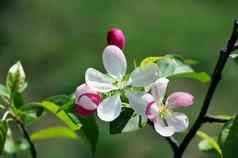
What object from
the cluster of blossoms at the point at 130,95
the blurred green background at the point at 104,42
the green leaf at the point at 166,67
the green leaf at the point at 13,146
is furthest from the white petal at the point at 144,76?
the blurred green background at the point at 104,42

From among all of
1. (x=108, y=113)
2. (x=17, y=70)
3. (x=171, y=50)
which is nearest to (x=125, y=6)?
(x=171, y=50)

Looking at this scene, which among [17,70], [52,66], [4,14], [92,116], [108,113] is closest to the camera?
[108,113]

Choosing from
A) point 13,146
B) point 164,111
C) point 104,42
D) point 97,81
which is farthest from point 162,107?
point 104,42

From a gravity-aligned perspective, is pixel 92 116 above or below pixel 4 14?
above

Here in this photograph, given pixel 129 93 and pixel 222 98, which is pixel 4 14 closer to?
pixel 222 98

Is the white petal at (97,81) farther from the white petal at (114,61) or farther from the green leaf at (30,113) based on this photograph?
the green leaf at (30,113)

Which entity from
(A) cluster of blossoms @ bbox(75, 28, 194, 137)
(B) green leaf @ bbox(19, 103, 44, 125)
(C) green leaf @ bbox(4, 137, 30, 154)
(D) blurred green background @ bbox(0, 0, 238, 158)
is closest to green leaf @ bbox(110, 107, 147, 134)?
(A) cluster of blossoms @ bbox(75, 28, 194, 137)
